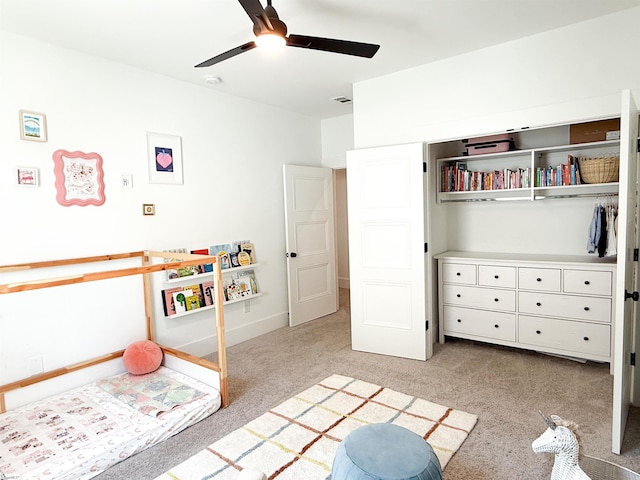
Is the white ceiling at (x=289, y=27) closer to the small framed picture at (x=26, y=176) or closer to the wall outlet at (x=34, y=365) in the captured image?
the small framed picture at (x=26, y=176)

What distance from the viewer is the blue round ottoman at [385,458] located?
1.51 meters

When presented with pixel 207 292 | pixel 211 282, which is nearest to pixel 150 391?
pixel 207 292

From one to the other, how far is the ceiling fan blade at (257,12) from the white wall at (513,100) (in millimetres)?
1951

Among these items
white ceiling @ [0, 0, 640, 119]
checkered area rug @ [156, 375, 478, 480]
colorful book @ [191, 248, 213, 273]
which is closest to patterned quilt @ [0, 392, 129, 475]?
checkered area rug @ [156, 375, 478, 480]

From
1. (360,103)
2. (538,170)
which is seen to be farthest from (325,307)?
(538,170)

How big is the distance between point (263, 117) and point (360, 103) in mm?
1224

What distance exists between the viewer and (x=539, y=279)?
3.35 metres

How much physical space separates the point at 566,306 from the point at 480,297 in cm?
70

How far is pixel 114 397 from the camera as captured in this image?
2.68 meters

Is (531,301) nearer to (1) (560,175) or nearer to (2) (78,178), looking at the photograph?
(1) (560,175)

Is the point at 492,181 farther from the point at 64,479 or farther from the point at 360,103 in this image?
the point at 64,479

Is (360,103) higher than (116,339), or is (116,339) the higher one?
(360,103)

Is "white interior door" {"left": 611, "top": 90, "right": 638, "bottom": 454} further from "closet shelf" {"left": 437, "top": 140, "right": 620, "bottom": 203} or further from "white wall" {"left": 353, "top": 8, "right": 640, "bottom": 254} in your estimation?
"closet shelf" {"left": 437, "top": 140, "right": 620, "bottom": 203}

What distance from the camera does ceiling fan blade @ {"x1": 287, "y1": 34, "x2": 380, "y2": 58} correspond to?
1.97m
